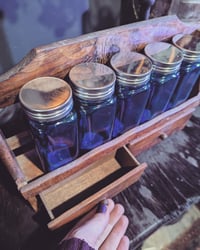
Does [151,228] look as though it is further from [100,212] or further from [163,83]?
[163,83]

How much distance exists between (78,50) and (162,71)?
0.48ft

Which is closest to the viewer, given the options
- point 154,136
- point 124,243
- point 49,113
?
point 49,113

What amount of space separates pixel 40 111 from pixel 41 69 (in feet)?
0.24

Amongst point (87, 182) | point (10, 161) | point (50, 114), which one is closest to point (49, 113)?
point (50, 114)

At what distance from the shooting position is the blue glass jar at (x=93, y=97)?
1.00 feet

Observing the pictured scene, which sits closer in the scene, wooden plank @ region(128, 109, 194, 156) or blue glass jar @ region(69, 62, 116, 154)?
blue glass jar @ region(69, 62, 116, 154)

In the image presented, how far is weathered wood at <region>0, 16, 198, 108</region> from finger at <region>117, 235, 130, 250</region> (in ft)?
1.00

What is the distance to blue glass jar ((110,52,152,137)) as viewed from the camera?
0.33 metres

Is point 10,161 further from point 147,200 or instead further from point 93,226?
point 147,200

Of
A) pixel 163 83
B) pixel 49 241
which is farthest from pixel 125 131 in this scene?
pixel 49 241

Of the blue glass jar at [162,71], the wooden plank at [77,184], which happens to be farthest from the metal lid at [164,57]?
the wooden plank at [77,184]

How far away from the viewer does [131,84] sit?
335 mm

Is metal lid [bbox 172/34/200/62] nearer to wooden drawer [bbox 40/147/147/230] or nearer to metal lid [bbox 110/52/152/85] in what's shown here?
metal lid [bbox 110/52/152/85]

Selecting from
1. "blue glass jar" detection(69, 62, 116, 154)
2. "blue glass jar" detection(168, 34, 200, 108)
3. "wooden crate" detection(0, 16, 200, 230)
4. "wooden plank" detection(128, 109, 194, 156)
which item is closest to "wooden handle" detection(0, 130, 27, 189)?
"wooden crate" detection(0, 16, 200, 230)
